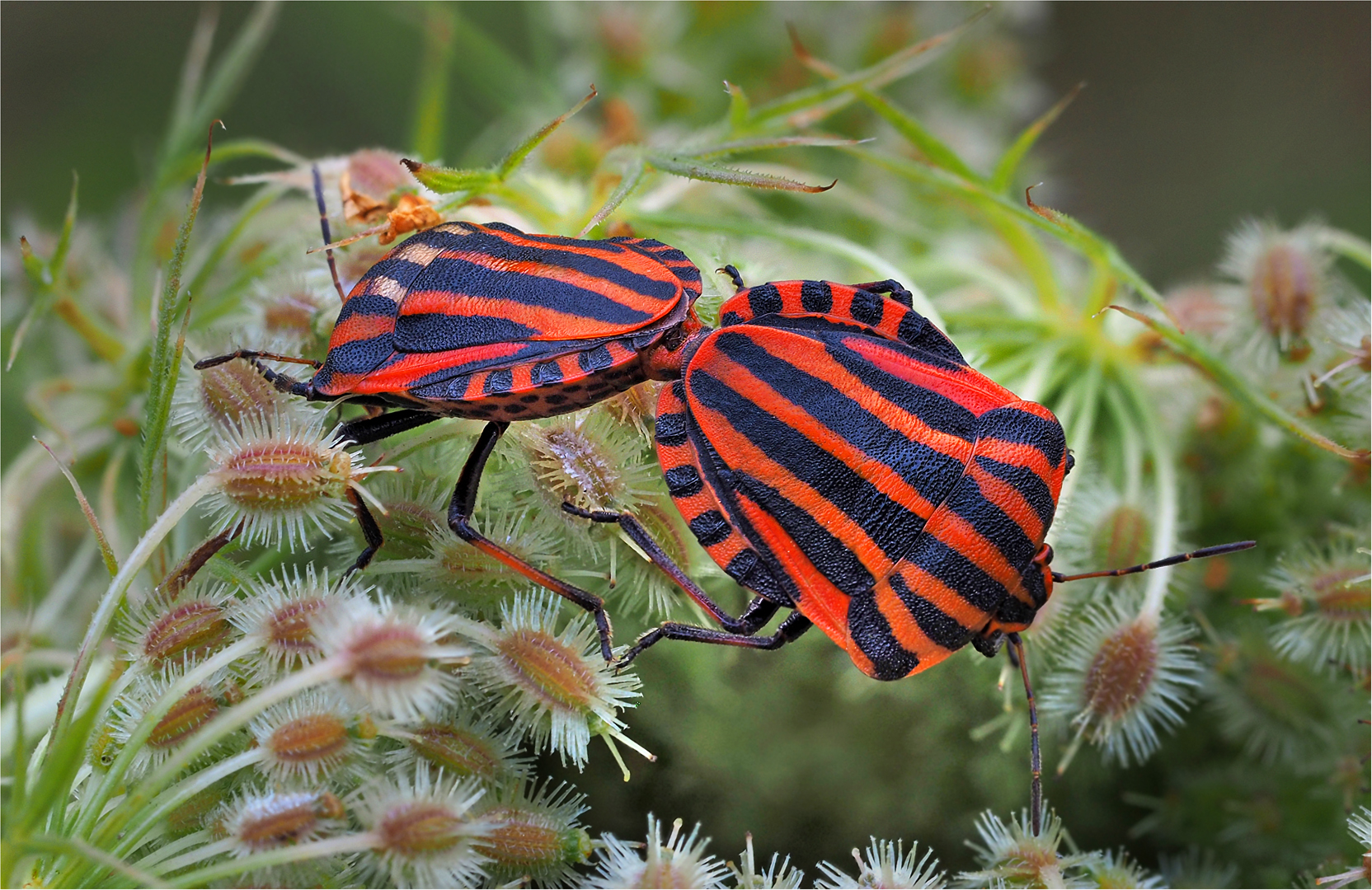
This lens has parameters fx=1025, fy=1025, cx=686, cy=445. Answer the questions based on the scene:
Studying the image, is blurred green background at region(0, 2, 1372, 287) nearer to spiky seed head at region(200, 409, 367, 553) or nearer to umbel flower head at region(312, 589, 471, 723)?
spiky seed head at region(200, 409, 367, 553)

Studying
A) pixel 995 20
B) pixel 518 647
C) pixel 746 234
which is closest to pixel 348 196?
pixel 746 234

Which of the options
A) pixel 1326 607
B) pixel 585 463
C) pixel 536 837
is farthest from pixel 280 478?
pixel 1326 607

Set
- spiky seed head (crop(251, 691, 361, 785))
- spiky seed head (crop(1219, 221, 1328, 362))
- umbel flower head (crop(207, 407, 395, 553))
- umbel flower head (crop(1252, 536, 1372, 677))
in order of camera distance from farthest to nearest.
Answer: spiky seed head (crop(1219, 221, 1328, 362)) < umbel flower head (crop(1252, 536, 1372, 677)) < umbel flower head (crop(207, 407, 395, 553)) < spiky seed head (crop(251, 691, 361, 785))

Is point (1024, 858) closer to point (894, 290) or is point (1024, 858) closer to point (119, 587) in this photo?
point (894, 290)

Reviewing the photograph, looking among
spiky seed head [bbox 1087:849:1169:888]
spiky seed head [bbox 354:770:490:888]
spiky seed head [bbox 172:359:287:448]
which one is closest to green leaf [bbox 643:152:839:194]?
spiky seed head [bbox 172:359:287:448]

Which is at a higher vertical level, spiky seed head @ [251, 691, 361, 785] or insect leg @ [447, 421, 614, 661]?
insect leg @ [447, 421, 614, 661]

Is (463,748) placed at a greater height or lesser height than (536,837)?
greater

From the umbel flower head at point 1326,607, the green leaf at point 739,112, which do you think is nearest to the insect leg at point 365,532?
the green leaf at point 739,112
